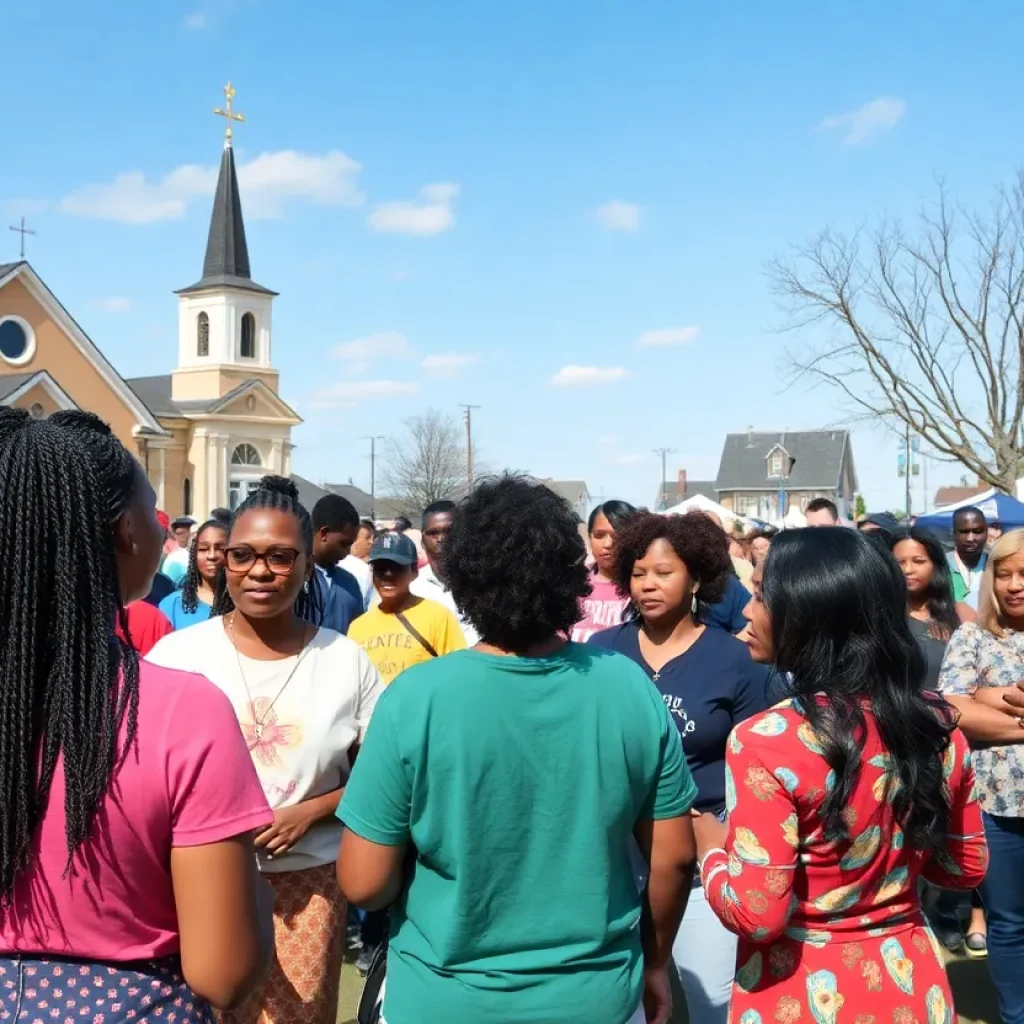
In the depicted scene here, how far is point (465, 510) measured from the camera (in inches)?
102

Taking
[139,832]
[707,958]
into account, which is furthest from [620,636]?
[139,832]

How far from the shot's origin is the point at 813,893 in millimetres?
2400

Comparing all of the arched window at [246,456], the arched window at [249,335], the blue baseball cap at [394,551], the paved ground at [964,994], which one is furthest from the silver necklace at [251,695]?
the arched window at [249,335]

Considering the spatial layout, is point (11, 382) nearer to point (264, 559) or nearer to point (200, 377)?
point (200, 377)

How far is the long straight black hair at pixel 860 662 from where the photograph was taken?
2398 mm

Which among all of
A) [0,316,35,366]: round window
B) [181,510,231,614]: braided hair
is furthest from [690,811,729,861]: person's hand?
[0,316,35,366]: round window

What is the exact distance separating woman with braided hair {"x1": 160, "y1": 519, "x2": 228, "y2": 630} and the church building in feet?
125

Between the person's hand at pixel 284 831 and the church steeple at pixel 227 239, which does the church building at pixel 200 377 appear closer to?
the church steeple at pixel 227 239

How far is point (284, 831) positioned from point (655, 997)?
1.14 metres

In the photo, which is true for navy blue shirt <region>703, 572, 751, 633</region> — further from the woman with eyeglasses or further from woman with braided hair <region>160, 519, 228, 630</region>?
woman with braided hair <region>160, 519, 228, 630</region>

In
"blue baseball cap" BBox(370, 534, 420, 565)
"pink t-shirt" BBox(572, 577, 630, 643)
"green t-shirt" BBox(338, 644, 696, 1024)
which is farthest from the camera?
"pink t-shirt" BBox(572, 577, 630, 643)

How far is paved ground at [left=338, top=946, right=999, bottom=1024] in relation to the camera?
501 centimetres

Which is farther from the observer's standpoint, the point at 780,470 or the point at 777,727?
the point at 780,470

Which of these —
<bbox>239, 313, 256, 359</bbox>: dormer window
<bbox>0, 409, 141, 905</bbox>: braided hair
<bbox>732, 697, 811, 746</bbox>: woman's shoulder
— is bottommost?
<bbox>732, 697, 811, 746</bbox>: woman's shoulder
